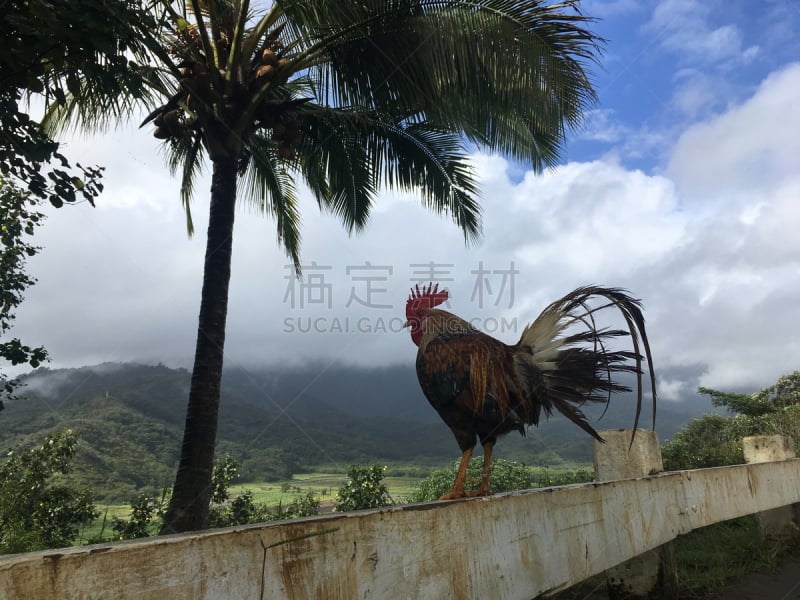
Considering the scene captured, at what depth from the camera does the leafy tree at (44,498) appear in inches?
247

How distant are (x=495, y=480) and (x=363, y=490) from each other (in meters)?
2.59

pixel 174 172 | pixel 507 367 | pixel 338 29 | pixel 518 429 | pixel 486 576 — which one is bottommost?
pixel 486 576

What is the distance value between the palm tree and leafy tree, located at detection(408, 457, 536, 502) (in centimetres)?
418

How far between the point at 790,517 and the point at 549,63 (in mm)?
5910

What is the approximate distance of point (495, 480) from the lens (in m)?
8.65

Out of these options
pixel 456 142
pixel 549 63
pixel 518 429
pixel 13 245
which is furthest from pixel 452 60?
pixel 13 245

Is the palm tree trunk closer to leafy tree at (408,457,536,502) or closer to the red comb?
the red comb

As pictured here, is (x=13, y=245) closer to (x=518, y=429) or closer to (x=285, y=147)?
(x=285, y=147)

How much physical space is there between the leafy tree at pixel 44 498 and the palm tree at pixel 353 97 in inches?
107

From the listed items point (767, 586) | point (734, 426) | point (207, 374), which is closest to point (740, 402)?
point (734, 426)

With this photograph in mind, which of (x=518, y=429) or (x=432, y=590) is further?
(x=518, y=429)

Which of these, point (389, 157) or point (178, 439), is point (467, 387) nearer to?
point (389, 157)

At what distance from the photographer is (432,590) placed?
5.89 feet

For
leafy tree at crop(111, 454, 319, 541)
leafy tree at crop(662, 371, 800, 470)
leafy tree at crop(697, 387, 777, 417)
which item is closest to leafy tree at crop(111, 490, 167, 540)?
leafy tree at crop(111, 454, 319, 541)
